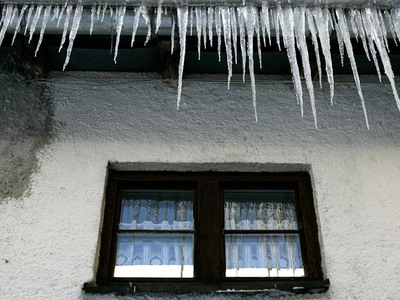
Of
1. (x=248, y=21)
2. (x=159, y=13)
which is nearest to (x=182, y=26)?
(x=159, y=13)

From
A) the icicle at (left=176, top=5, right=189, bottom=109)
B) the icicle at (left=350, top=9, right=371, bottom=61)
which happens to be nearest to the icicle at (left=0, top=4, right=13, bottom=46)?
the icicle at (left=176, top=5, right=189, bottom=109)

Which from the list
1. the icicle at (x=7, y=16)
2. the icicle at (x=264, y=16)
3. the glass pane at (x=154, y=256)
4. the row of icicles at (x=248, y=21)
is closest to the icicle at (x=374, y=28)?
the row of icicles at (x=248, y=21)

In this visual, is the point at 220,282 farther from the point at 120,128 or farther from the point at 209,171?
the point at 120,128

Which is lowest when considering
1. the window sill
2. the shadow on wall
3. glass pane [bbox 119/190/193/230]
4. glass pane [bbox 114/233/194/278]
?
the window sill

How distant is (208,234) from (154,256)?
319 millimetres

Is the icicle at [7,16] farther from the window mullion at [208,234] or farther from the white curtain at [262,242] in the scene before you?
the white curtain at [262,242]

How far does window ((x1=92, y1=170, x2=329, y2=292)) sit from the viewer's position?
3.38m

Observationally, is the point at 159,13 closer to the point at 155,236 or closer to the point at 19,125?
the point at 19,125

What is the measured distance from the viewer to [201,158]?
12.5 ft

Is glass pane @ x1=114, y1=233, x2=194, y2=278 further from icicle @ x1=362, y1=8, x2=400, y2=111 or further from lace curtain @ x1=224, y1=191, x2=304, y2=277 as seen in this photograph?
icicle @ x1=362, y1=8, x2=400, y2=111

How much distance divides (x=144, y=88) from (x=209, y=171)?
76cm

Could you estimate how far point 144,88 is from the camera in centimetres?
418

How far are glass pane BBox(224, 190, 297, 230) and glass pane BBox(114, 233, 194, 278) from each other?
29 cm

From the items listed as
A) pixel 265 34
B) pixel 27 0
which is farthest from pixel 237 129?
pixel 27 0
